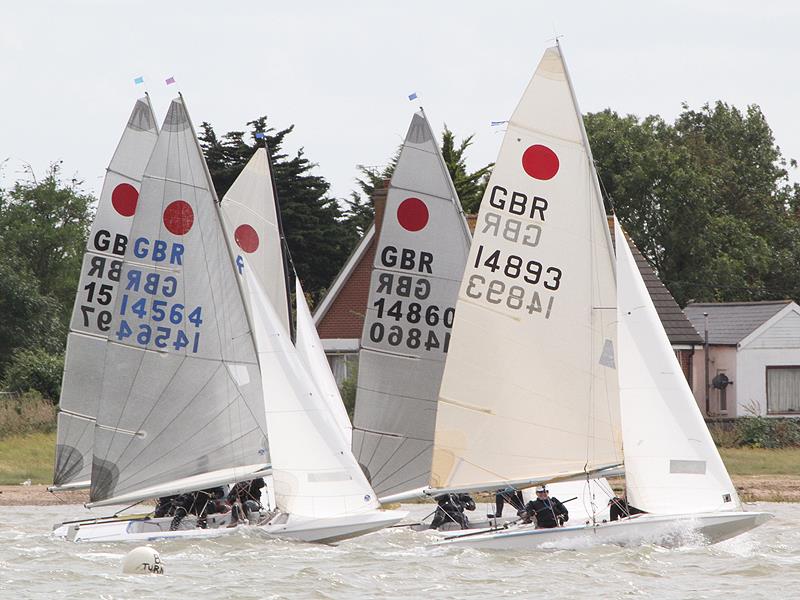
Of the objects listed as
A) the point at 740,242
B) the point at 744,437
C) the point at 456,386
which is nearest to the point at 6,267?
the point at 744,437

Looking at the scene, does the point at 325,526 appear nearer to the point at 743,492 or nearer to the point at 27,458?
the point at 743,492

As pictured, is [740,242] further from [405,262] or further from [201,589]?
[201,589]

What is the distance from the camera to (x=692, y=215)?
228 feet

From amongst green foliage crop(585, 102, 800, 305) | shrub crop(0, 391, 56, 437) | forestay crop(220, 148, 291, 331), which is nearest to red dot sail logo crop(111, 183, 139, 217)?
forestay crop(220, 148, 291, 331)

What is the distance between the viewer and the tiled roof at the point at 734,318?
167 feet

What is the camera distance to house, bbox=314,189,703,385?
160 ft

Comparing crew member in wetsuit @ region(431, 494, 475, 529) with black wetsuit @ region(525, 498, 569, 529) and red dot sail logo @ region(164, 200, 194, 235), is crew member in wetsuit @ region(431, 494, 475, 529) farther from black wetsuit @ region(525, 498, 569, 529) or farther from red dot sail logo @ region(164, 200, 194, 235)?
red dot sail logo @ region(164, 200, 194, 235)

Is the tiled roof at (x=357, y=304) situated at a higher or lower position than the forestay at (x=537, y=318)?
higher

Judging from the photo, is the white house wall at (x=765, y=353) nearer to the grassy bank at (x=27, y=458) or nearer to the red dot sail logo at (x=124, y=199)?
the grassy bank at (x=27, y=458)

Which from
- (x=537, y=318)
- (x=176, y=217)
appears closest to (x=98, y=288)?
(x=176, y=217)

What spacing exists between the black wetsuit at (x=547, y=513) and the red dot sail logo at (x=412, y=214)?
232 inches

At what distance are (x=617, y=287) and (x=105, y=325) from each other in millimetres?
10069

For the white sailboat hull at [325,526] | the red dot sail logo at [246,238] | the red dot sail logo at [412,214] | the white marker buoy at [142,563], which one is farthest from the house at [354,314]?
the white marker buoy at [142,563]

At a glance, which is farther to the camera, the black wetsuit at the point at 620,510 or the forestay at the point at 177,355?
the forestay at the point at 177,355
